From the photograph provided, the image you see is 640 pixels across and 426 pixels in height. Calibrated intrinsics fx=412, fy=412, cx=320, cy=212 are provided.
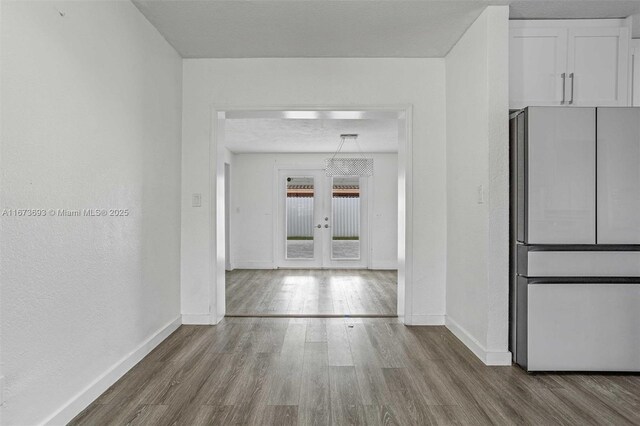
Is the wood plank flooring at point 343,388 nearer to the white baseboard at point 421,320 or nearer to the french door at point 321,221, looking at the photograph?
the white baseboard at point 421,320

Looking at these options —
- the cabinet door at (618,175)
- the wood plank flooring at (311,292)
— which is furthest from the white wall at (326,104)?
the cabinet door at (618,175)

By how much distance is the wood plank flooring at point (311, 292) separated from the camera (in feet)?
15.4

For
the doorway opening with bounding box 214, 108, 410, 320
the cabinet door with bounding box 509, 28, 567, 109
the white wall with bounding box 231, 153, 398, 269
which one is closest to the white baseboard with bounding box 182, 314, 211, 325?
the cabinet door with bounding box 509, 28, 567, 109

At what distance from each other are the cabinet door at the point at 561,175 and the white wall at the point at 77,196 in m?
2.72

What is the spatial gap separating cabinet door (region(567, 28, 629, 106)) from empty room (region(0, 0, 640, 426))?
0.06 feet

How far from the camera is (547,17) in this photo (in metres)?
3.12

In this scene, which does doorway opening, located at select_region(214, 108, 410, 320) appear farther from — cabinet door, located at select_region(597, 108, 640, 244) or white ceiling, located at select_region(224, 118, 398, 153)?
cabinet door, located at select_region(597, 108, 640, 244)

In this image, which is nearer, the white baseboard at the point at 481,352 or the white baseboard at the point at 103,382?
the white baseboard at the point at 103,382

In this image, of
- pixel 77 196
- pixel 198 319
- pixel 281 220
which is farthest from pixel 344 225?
pixel 77 196

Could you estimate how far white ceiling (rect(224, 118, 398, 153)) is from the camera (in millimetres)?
5621

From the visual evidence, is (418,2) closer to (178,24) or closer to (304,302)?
(178,24)

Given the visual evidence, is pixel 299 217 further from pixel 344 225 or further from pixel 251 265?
pixel 251 265

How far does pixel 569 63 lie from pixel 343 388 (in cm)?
288

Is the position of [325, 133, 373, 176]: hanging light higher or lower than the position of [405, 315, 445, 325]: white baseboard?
higher
